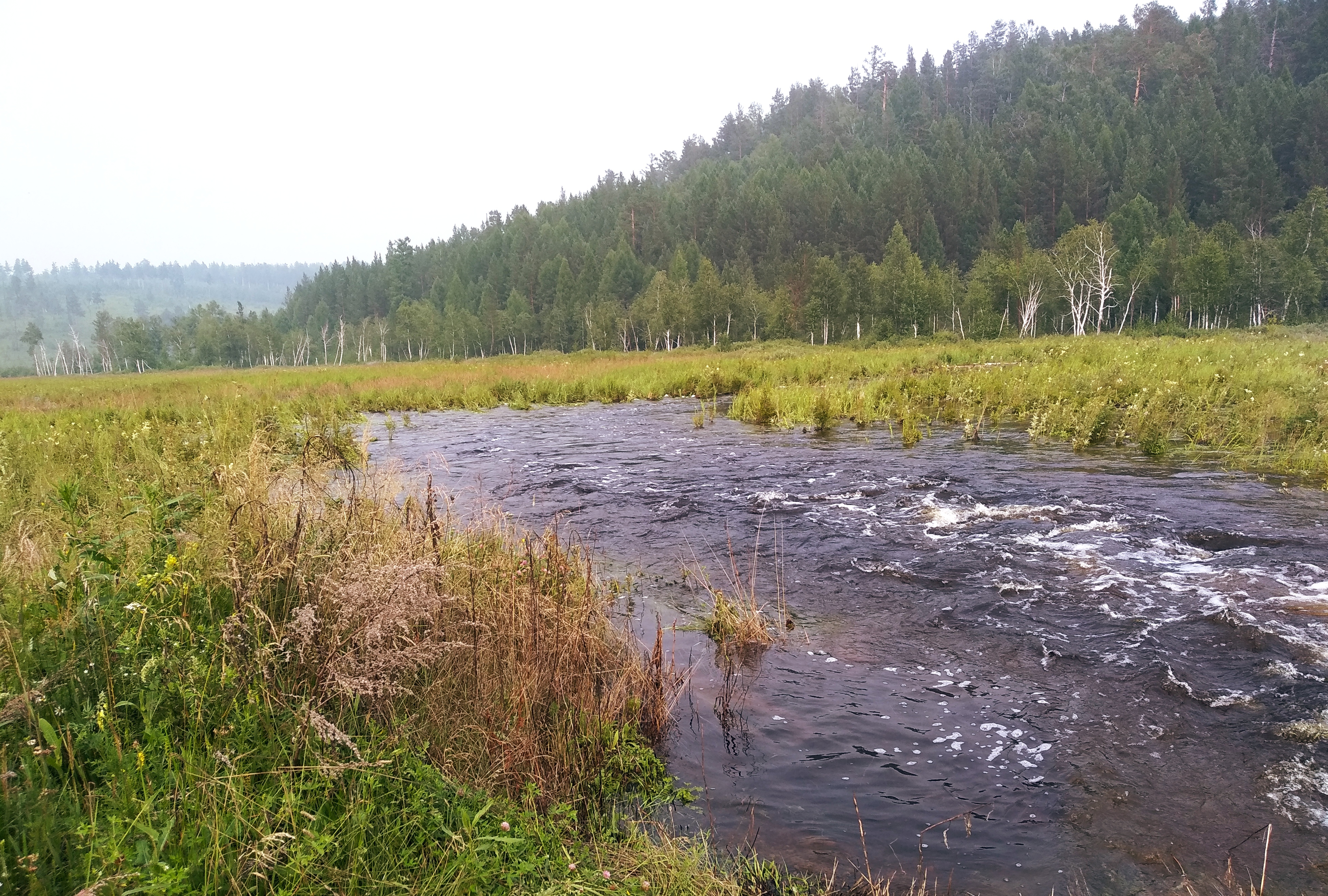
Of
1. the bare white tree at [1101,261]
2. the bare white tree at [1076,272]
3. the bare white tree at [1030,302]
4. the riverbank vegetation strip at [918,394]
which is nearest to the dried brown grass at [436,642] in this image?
the riverbank vegetation strip at [918,394]

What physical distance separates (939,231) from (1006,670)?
9299 centimetres


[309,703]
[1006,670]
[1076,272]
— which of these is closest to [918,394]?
[1006,670]

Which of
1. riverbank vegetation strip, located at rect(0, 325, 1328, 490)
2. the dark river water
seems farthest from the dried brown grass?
riverbank vegetation strip, located at rect(0, 325, 1328, 490)

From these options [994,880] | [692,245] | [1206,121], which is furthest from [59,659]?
[1206,121]

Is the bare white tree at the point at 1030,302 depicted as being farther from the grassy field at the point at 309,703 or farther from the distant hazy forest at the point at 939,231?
the grassy field at the point at 309,703

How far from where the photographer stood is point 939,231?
87500 millimetres

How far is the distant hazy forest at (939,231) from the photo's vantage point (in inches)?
2581

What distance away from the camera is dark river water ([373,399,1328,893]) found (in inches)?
137

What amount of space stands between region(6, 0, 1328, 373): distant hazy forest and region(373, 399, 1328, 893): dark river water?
54660 mm

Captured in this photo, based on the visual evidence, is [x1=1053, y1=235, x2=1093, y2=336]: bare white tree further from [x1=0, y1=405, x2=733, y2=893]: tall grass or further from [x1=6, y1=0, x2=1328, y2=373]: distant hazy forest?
[x1=0, y1=405, x2=733, y2=893]: tall grass

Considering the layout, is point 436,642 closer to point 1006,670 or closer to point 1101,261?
point 1006,670

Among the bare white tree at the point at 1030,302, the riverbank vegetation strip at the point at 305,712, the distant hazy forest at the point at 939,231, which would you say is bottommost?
the riverbank vegetation strip at the point at 305,712

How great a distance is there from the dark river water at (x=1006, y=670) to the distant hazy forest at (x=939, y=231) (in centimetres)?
5466

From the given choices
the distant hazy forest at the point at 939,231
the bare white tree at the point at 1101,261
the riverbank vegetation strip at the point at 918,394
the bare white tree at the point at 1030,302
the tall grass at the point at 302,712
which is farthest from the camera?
the distant hazy forest at the point at 939,231
